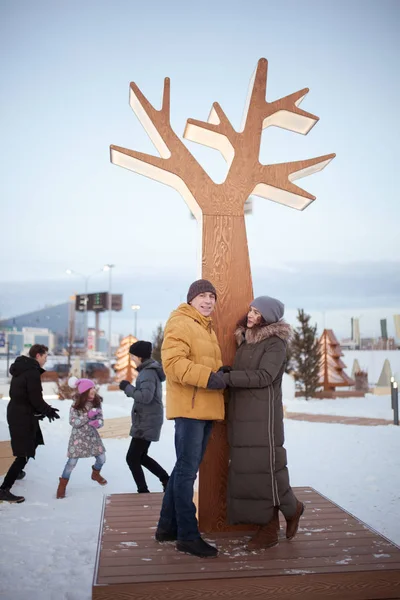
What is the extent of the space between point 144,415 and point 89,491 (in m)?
1.73

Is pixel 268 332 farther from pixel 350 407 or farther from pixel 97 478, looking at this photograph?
pixel 350 407

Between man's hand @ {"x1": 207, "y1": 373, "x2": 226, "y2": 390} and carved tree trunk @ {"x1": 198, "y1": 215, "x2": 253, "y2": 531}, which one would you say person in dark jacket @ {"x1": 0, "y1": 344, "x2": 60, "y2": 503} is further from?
man's hand @ {"x1": 207, "y1": 373, "x2": 226, "y2": 390}

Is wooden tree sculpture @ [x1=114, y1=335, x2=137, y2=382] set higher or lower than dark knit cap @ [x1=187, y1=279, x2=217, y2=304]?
lower

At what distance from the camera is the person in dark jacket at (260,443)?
136 inches

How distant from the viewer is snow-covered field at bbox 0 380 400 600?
3.95 metres

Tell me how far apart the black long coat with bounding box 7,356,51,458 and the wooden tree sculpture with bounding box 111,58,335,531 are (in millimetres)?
2946

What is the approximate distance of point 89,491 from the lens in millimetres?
6562

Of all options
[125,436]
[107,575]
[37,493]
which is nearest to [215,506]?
[107,575]

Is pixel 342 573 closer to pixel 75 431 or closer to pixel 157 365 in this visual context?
pixel 157 365

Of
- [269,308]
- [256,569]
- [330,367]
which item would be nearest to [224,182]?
[269,308]

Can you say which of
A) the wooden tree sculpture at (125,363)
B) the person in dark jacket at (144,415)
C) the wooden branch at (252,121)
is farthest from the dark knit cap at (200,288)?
the wooden tree sculpture at (125,363)

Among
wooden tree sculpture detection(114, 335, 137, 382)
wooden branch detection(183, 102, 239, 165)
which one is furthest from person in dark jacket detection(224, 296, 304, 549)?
wooden tree sculpture detection(114, 335, 137, 382)

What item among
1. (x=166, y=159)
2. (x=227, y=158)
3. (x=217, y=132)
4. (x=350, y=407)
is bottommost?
(x=350, y=407)

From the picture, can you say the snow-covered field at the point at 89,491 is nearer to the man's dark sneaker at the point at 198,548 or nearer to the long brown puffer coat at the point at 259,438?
the man's dark sneaker at the point at 198,548
